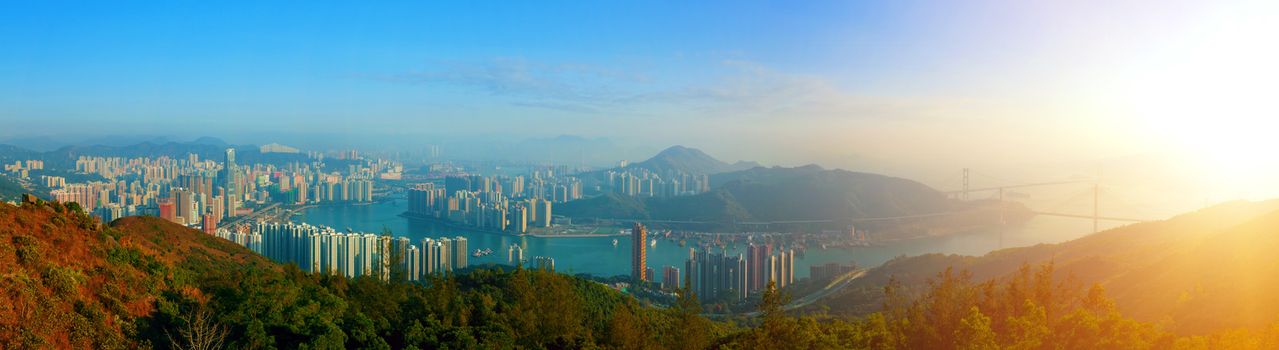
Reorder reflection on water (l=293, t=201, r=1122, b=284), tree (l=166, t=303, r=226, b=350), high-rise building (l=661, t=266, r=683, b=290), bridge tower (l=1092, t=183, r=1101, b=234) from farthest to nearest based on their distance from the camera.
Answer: bridge tower (l=1092, t=183, r=1101, b=234) < reflection on water (l=293, t=201, r=1122, b=284) < high-rise building (l=661, t=266, r=683, b=290) < tree (l=166, t=303, r=226, b=350)

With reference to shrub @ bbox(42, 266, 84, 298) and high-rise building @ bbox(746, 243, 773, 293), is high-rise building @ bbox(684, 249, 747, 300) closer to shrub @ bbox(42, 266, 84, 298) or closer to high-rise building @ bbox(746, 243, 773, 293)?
high-rise building @ bbox(746, 243, 773, 293)

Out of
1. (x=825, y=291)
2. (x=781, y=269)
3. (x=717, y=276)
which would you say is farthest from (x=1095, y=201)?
(x=717, y=276)

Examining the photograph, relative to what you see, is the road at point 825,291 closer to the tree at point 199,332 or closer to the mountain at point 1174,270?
the mountain at point 1174,270

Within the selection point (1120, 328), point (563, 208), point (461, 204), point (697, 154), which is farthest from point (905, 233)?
point (697, 154)

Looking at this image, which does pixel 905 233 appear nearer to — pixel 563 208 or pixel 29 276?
pixel 563 208

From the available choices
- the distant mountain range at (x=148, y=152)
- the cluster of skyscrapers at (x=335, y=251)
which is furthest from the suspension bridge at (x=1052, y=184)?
the distant mountain range at (x=148, y=152)

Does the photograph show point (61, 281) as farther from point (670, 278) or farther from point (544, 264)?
point (670, 278)

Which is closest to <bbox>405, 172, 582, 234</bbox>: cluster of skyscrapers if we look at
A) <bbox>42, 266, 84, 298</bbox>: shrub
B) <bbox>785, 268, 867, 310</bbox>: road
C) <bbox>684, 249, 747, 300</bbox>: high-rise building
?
<bbox>684, 249, 747, 300</bbox>: high-rise building
